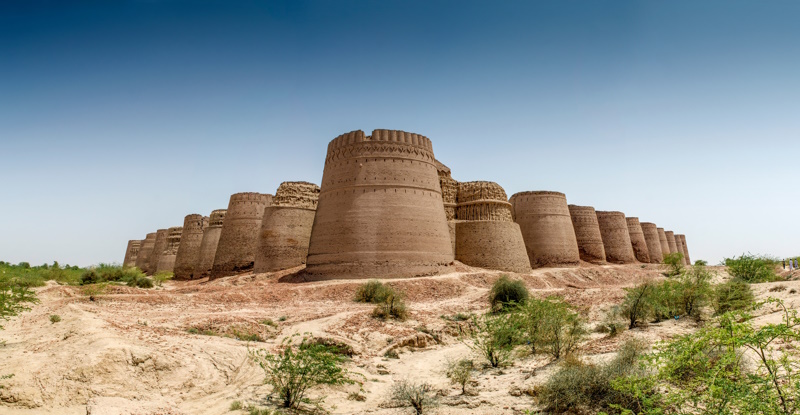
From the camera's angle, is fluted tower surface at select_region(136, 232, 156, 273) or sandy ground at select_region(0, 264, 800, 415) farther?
fluted tower surface at select_region(136, 232, 156, 273)

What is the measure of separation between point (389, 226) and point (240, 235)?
40.6 ft

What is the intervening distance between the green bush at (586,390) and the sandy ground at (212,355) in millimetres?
359

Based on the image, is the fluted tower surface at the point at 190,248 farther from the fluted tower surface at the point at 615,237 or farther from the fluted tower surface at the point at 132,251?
the fluted tower surface at the point at 615,237

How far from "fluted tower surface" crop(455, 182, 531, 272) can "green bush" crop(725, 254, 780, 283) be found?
27.4ft

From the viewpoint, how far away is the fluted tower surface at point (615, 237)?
34344mm

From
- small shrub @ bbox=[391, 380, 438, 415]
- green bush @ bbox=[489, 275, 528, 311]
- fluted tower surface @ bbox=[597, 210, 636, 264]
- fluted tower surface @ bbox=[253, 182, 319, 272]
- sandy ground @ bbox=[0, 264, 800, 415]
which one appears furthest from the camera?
fluted tower surface @ bbox=[597, 210, 636, 264]

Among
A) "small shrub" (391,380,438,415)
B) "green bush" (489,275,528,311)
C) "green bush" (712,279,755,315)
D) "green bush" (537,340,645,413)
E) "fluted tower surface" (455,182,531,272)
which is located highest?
"fluted tower surface" (455,182,531,272)

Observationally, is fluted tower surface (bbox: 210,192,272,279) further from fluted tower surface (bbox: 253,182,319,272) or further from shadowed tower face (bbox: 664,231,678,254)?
shadowed tower face (bbox: 664,231,678,254)

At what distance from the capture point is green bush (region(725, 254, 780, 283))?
49.6 feet

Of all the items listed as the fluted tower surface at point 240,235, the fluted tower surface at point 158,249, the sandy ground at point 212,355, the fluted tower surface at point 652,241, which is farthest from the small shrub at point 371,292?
the fluted tower surface at point 652,241

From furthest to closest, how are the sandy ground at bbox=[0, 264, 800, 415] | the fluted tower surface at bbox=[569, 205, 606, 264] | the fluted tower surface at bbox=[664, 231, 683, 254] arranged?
the fluted tower surface at bbox=[664, 231, 683, 254]
the fluted tower surface at bbox=[569, 205, 606, 264]
the sandy ground at bbox=[0, 264, 800, 415]

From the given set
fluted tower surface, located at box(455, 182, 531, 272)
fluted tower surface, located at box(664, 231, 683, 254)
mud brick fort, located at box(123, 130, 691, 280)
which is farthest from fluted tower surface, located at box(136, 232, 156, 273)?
fluted tower surface, located at box(664, 231, 683, 254)

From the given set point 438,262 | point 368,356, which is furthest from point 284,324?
point 438,262

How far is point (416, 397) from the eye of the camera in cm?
563
